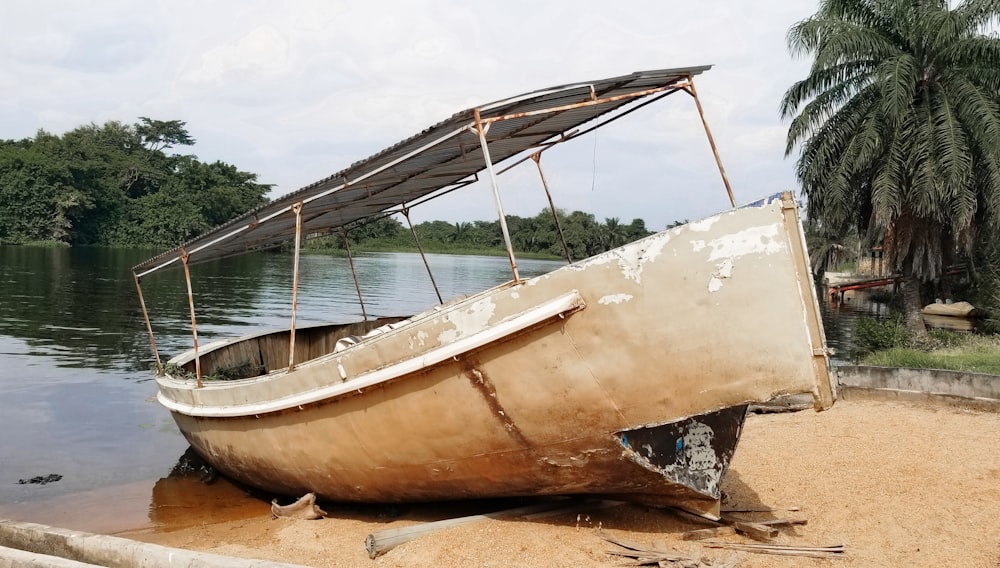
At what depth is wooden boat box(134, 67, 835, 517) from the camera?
4.51m

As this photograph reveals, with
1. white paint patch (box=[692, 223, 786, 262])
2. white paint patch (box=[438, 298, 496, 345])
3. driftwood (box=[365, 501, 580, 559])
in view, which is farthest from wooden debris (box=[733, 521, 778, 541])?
white paint patch (box=[438, 298, 496, 345])

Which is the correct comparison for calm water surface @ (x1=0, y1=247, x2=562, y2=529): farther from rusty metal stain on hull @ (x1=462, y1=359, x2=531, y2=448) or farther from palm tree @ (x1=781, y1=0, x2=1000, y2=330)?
palm tree @ (x1=781, y1=0, x2=1000, y2=330)

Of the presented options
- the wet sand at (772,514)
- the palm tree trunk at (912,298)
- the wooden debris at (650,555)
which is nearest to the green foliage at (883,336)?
the palm tree trunk at (912,298)

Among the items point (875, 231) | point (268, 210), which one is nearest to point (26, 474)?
point (268, 210)

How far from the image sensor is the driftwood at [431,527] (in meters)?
5.28

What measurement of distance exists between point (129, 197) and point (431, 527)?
66855mm

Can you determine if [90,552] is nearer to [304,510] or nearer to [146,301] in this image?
[304,510]

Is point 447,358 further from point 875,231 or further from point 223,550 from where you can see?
point 875,231

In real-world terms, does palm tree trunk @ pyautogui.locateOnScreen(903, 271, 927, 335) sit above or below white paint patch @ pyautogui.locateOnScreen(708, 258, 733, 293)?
below

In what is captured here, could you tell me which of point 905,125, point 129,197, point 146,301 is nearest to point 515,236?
point 129,197

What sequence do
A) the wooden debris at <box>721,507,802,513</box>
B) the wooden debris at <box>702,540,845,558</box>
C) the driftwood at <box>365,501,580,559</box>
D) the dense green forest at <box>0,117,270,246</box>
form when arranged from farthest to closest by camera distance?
the dense green forest at <box>0,117,270,246</box> → the wooden debris at <box>721,507,802,513</box> → the driftwood at <box>365,501,580,559</box> → the wooden debris at <box>702,540,845,558</box>

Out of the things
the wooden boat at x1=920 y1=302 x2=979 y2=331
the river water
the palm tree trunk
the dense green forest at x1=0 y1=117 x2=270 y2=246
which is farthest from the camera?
the dense green forest at x1=0 y1=117 x2=270 y2=246

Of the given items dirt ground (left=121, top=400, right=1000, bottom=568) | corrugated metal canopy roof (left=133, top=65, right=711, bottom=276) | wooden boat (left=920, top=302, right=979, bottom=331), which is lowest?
wooden boat (left=920, top=302, right=979, bottom=331)

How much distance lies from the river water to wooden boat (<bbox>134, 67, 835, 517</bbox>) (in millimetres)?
3088
